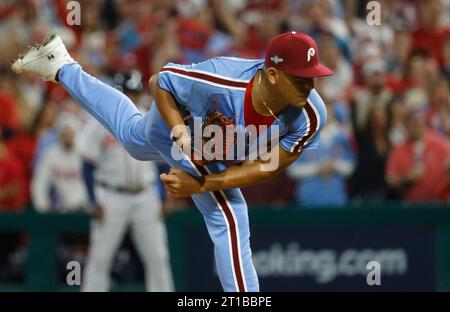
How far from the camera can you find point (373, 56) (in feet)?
41.3

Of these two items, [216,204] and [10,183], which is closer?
[216,204]

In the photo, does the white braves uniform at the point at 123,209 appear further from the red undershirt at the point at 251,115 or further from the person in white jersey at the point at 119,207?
the red undershirt at the point at 251,115

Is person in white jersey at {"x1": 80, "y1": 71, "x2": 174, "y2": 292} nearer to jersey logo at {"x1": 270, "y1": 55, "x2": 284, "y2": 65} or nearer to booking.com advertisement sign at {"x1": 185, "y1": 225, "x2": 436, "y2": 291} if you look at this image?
booking.com advertisement sign at {"x1": 185, "y1": 225, "x2": 436, "y2": 291}

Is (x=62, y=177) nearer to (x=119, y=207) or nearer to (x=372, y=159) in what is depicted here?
(x=119, y=207)

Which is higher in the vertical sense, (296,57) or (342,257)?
(296,57)

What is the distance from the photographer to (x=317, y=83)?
1196 cm

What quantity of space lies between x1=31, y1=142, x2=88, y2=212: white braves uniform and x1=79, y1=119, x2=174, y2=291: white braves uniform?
0.59 m

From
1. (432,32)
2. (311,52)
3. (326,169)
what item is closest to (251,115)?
(311,52)

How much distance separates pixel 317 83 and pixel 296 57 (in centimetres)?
514

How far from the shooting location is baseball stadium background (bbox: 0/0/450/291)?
1123 cm

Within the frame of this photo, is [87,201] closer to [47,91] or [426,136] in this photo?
[47,91]

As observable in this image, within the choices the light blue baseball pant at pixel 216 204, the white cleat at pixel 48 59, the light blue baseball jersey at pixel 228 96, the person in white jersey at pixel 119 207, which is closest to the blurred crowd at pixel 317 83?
the person in white jersey at pixel 119 207

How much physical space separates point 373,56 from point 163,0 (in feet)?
8.75
